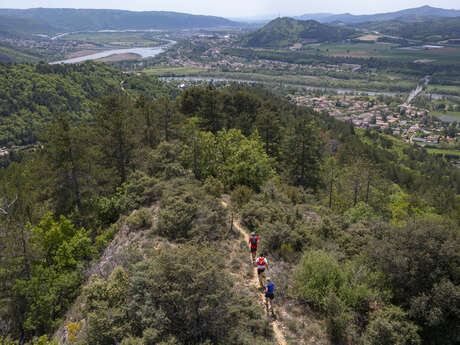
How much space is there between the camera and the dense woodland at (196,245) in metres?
10.8

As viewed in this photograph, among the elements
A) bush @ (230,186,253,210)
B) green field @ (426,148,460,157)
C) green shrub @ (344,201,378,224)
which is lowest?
green field @ (426,148,460,157)

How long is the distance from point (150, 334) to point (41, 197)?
855 inches

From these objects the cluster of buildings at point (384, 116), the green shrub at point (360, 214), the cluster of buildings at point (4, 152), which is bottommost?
the cluster of buildings at point (4, 152)

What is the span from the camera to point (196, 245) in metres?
13.5

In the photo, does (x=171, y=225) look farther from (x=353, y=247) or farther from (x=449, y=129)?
(x=449, y=129)

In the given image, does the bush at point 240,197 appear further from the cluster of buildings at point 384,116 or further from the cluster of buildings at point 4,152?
the cluster of buildings at point 384,116

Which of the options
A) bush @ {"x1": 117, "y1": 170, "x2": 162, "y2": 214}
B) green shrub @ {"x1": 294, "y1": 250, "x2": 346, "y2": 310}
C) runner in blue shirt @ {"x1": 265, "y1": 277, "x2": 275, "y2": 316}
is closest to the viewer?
runner in blue shirt @ {"x1": 265, "y1": 277, "x2": 275, "y2": 316}

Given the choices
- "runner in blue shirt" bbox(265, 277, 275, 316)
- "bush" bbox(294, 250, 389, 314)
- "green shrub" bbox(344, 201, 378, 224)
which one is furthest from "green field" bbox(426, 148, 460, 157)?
"runner in blue shirt" bbox(265, 277, 275, 316)

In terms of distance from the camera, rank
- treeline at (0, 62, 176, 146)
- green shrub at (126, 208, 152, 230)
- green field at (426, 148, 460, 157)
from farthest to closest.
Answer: treeline at (0, 62, 176, 146) → green field at (426, 148, 460, 157) → green shrub at (126, 208, 152, 230)

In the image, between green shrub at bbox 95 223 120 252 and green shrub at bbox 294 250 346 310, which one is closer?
green shrub at bbox 294 250 346 310

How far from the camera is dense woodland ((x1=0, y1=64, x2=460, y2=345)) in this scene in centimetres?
1076

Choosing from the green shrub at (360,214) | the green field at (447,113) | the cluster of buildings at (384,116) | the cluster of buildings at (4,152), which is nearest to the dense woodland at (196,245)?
the green shrub at (360,214)

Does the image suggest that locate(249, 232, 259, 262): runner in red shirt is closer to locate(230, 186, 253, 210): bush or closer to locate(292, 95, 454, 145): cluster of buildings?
locate(230, 186, 253, 210): bush

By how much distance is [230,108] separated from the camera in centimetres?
4156
